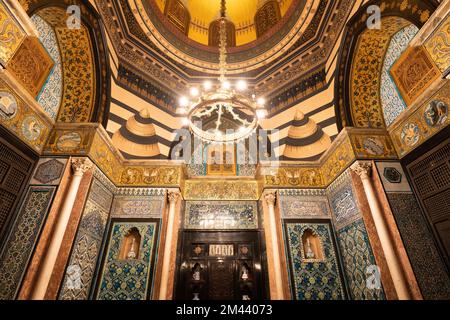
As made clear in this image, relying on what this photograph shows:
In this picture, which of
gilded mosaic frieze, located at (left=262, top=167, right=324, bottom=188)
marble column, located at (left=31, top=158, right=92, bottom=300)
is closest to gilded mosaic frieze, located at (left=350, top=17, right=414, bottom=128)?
gilded mosaic frieze, located at (left=262, top=167, right=324, bottom=188)

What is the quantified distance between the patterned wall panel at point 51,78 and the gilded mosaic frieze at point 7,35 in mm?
2044

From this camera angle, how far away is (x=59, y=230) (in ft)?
12.7

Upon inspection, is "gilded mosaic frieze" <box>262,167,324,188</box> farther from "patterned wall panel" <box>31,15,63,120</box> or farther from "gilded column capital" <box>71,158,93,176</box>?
"patterned wall panel" <box>31,15,63,120</box>

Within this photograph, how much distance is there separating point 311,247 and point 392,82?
422cm

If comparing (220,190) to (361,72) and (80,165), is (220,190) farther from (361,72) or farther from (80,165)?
(361,72)

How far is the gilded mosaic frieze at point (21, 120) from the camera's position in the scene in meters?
3.50

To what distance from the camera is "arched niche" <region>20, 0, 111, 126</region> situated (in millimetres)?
4699

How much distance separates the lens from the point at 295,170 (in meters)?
6.07

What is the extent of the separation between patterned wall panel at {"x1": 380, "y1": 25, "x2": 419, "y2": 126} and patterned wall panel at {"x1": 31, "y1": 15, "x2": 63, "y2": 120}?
24.0 feet

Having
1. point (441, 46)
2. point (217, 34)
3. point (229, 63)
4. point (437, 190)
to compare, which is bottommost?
point (437, 190)

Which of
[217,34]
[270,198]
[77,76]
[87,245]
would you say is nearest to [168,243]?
[87,245]

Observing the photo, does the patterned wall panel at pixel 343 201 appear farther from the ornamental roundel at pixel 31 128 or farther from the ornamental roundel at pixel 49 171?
the ornamental roundel at pixel 31 128

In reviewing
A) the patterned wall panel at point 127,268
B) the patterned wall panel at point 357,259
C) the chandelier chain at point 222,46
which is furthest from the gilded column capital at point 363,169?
the patterned wall panel at point 127,268

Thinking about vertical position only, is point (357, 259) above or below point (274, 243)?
below
